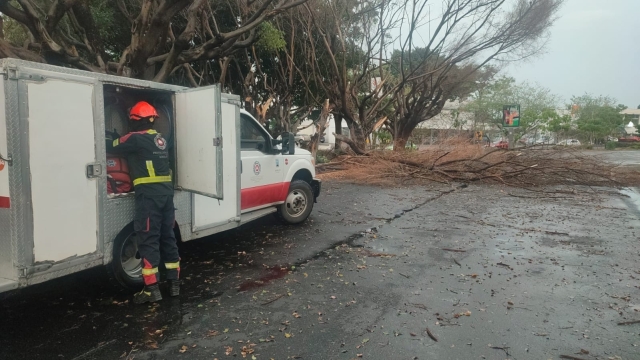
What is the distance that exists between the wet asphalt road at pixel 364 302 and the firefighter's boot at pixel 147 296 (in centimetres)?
9

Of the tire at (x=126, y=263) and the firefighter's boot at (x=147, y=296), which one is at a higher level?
the tire at (x=126, y=263)

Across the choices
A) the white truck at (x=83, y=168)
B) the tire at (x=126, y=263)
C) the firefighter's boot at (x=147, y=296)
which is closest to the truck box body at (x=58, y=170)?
Result: the white truck at (x=83, y=168)

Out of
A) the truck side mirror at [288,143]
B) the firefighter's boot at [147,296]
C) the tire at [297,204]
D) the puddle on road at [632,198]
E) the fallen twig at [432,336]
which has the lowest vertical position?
the fallen twig at [432,336]

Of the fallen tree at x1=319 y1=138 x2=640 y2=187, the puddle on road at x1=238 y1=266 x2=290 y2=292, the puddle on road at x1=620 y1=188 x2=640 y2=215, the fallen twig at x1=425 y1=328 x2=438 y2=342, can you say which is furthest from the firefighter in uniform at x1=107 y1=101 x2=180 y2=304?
the fallen tree at x1=319 y1=138 x2=640 y2=187

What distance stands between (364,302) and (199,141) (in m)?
2.51

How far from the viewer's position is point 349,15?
18000 millimetres

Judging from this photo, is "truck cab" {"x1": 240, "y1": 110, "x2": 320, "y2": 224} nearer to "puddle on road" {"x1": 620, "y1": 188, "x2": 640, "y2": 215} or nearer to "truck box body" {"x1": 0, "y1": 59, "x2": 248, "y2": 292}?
"truck box body" {"x1": 0, "y1": 59, "x2": 248, "y2": 292}

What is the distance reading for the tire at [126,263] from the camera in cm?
440

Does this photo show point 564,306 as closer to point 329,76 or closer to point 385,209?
point 385,209

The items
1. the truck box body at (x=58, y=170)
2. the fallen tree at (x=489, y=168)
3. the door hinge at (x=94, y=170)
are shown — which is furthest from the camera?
the fallen tree at (x=489, y=168)

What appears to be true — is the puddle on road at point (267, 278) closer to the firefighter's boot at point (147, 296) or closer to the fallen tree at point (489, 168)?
the firefighter's boot at point (147, 296)

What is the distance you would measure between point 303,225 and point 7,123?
516 cm

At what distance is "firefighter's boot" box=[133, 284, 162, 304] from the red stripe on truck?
216 cm

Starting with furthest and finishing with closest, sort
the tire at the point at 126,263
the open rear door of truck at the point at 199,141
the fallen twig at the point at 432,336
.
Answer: the open rear door of truck at the point at 199,141, the tire at the point at 126,263, the fallen twig at the point at 432,336
